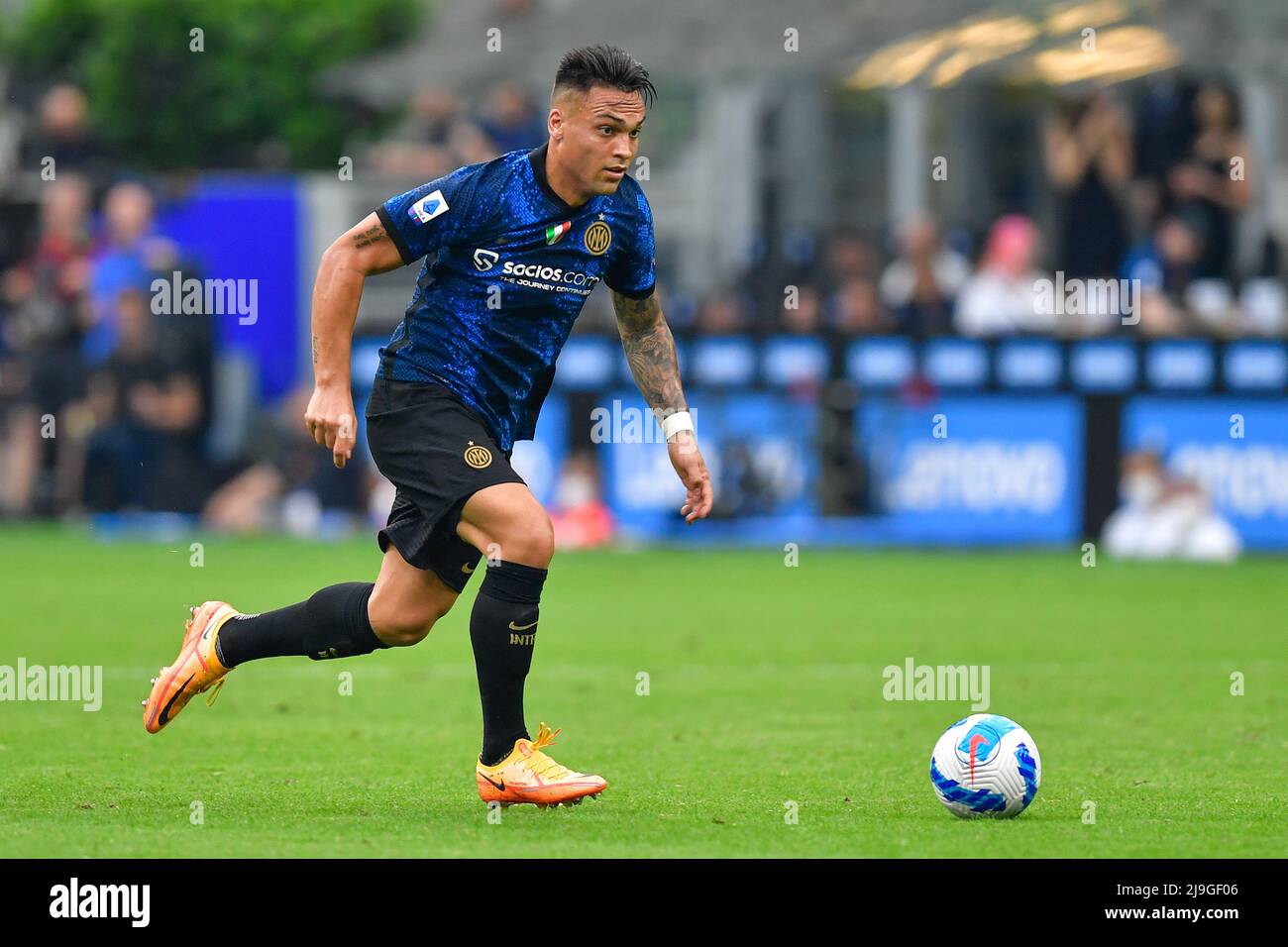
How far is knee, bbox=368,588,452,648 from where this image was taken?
287 inches

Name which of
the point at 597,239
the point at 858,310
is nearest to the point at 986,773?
the point at 597,239

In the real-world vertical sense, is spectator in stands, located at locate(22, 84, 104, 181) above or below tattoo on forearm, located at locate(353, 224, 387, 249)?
above

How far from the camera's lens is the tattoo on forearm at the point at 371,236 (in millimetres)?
7051

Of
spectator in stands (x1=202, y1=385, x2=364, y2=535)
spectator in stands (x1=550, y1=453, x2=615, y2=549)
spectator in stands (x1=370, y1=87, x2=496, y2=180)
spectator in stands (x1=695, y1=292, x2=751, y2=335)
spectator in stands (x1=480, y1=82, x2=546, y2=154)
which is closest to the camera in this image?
spectator in stands (x1=550, y1=453, x2=615, y2=549)

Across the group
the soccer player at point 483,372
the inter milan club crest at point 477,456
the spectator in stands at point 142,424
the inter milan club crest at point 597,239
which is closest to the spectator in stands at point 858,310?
the spectator in stands at point 142,424

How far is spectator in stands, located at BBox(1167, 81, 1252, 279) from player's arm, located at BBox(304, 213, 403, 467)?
14.2 meters

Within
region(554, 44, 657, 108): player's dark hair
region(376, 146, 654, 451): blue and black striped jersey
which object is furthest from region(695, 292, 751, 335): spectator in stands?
region(554, 44, 657, 108): player's dark hair

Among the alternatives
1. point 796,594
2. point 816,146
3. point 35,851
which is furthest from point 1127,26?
point 35,851

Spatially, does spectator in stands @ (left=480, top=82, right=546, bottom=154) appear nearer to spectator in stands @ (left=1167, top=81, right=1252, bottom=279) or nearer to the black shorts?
spectator in stands @ (left=1167, top=81, right=1252, bottom=279)

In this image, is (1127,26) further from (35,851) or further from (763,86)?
(35,851)

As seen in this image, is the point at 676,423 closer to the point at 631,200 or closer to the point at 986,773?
the point at 631,200

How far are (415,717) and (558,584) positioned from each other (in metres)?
6.37

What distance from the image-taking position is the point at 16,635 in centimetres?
1217

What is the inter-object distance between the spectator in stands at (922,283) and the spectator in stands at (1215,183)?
2.03m
